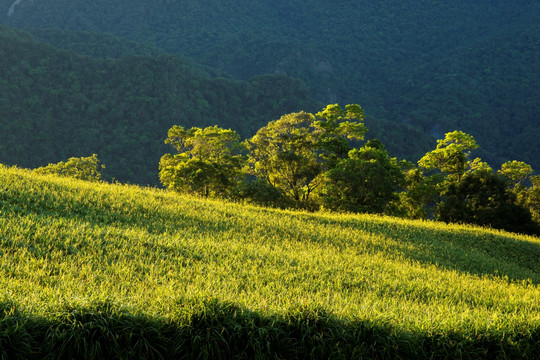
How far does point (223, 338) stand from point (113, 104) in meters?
155

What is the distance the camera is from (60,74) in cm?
15000

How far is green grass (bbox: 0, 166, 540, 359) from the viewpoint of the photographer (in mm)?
4734

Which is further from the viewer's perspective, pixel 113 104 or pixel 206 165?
pixel 113 104

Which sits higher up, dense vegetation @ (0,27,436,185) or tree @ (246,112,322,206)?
dense vegetation @ (0,27,436,185)

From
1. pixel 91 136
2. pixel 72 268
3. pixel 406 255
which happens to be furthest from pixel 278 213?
pixel 91 136

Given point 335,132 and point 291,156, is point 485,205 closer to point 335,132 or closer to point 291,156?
point 335,132

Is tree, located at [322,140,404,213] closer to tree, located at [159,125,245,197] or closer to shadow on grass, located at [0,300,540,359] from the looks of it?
tree, located at [159,125,245,197]

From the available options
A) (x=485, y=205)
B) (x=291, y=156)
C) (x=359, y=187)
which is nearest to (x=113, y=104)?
(x=291, y=156)

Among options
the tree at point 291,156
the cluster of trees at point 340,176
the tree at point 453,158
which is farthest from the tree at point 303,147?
the tree at point 453,158

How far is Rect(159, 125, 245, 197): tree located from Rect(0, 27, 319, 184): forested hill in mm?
73539

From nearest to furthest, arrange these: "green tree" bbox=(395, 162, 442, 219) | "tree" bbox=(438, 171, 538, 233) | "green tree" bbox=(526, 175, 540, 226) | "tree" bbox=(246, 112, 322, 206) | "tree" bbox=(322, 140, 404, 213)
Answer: "tree" bbox=(438, 171, 538, 233) < "tree" bbox=(322, 140, 404, 213) < "tree" bbox=(246, 112, 322, 206) < "green tree" bbox=(395, 162, 442, 219) < "green tree" bbox=(526, 175, 540, 226)

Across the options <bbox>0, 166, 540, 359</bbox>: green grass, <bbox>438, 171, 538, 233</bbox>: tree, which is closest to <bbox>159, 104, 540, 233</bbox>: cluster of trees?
<bbox>438, 171, 538, 233</bbox>: tree

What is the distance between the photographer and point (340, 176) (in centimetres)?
3316

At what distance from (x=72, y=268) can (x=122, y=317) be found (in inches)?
124
